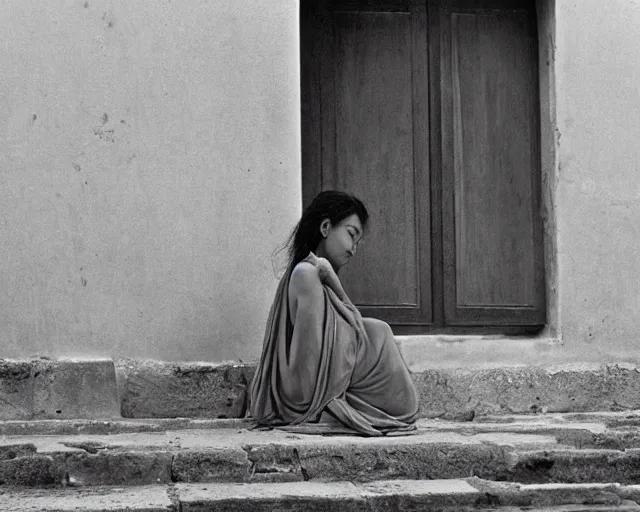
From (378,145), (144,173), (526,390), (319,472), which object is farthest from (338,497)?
(378,145)

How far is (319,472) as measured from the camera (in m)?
4.74

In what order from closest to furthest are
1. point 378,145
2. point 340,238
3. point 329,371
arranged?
point 329,371 → point 340,238 → point 378,145

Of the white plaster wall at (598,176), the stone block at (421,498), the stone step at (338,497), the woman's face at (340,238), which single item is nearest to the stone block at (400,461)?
the stone step at (338,497)

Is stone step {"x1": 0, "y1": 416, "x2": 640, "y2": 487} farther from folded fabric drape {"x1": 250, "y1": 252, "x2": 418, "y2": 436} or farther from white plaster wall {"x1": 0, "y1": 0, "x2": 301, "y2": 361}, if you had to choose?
white plaster wall {"x1": 0, "y1": 0, "x2": 301, "y2": 361}

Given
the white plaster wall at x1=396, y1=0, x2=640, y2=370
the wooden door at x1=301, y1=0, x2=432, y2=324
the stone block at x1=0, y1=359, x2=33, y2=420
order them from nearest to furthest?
the stone block at x1=0, y1=359, x2=33, y2=420, the white plaster wall at x1=396, y1=0, x2=640, y2=370, the wooden door at x1=301, y1=0, x2=432, y2=324

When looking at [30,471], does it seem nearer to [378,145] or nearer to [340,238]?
[340,238]

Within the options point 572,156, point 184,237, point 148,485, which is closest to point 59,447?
point 148,485

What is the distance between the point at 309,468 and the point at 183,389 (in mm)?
1572

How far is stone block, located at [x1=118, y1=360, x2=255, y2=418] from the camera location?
610 centimetres

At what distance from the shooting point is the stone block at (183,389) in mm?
6098

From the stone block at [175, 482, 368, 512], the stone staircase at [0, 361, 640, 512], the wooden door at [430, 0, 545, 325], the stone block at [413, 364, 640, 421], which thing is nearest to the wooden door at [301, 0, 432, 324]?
the wooden door at [430, 0, 545, 325]

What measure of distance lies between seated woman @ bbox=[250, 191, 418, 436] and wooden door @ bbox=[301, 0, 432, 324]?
963 mm

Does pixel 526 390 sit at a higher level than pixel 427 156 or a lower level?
lower

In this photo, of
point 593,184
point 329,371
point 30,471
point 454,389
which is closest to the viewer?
point 30,471
